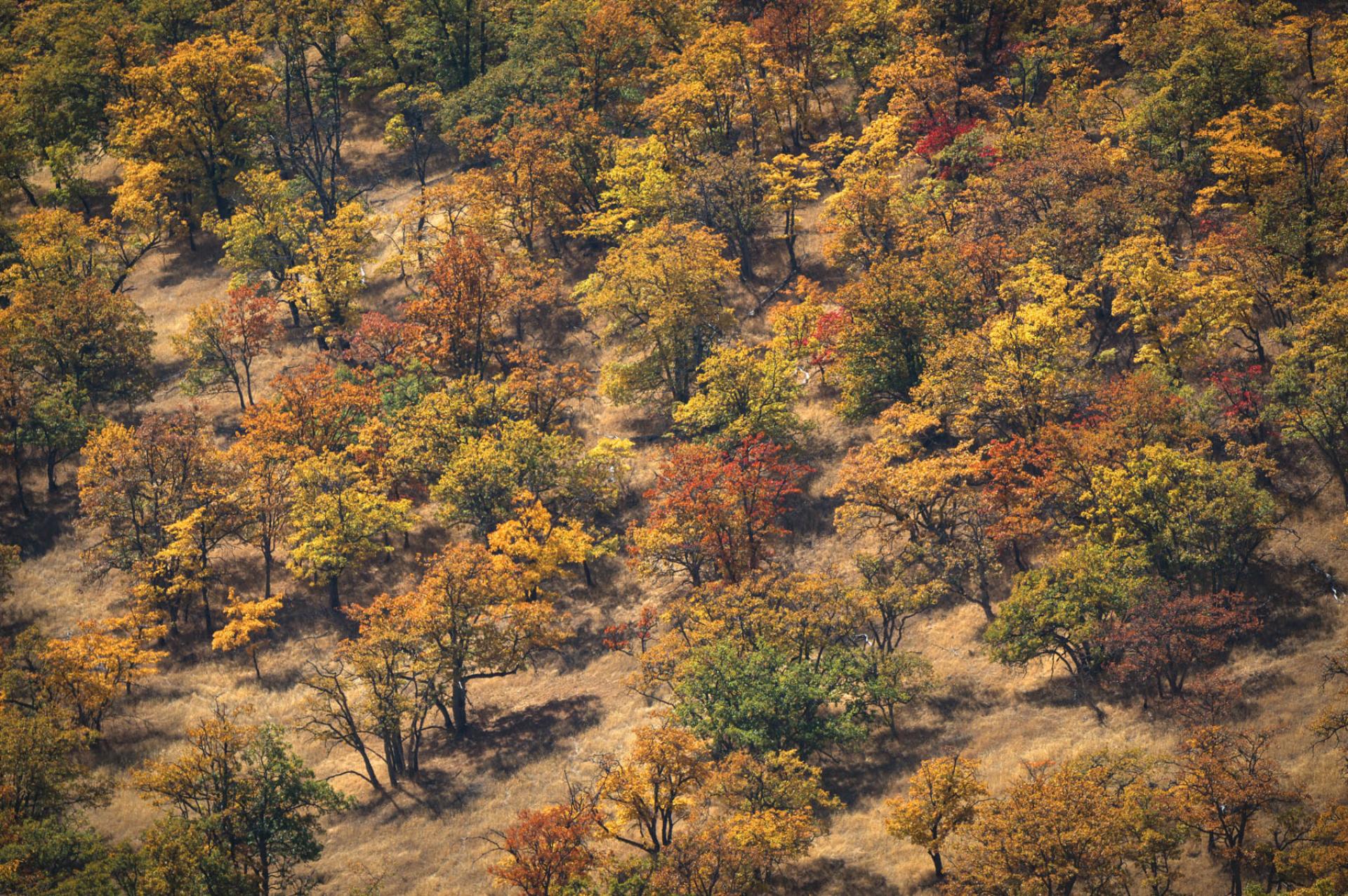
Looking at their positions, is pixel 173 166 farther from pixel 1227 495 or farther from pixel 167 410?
pixel 1227 495

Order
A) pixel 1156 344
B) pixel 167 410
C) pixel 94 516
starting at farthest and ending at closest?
pixel 167 410 → pixel 94 516 → pixel 1156 344

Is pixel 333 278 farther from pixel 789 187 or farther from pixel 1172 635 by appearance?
pixel 1172 635

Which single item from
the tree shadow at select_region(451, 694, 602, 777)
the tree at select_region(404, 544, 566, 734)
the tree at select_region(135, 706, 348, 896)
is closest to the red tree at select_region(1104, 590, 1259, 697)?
the tree shadow at select_region(451, 694, 602, 777)

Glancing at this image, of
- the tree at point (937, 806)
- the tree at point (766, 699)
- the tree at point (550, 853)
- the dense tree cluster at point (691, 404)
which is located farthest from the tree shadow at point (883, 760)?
the tree at point (550, 853)

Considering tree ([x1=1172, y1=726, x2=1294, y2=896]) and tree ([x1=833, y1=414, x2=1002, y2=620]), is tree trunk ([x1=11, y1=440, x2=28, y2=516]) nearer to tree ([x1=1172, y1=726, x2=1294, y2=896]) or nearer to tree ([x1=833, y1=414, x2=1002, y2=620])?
tree ([x1=833, y1=414, x2=1002, y2=620])

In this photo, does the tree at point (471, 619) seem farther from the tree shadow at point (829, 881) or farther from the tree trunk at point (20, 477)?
the tree trunk at point (20, 477)

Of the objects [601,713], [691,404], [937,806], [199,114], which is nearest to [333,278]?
[199,114]

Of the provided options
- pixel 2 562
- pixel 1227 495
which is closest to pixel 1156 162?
pixel 1227 495

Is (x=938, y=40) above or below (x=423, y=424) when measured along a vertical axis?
above
